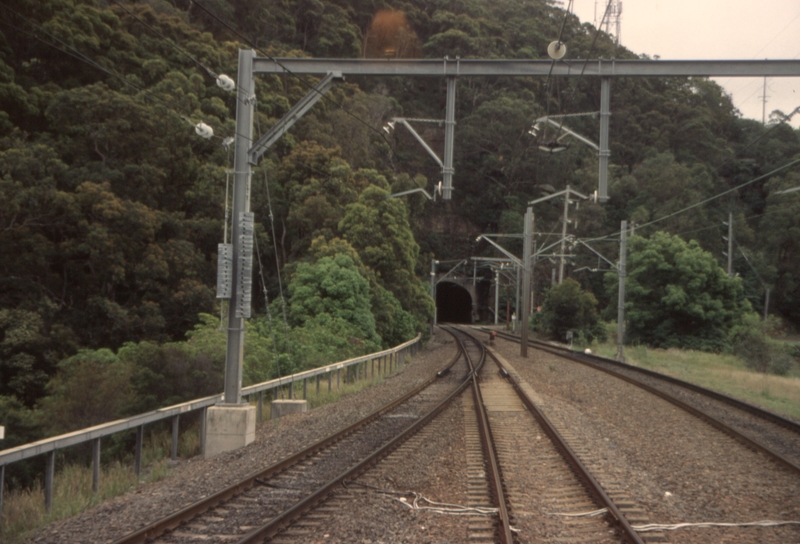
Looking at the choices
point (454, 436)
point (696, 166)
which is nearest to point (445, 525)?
point (454, 436)

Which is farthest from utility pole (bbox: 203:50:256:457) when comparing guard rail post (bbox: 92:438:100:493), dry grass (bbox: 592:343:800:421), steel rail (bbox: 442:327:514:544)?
dry grass (bbox: 592:343:800:421)

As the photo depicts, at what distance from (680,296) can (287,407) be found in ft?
110

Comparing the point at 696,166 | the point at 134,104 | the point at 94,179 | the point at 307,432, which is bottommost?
the point at 307,432

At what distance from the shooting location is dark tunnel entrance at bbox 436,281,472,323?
92.5 m

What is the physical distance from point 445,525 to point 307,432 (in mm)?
5907

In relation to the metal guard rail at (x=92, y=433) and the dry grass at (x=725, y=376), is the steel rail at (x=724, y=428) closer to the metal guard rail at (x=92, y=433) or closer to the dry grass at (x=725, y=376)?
the dry grass at (x=725, y=376)

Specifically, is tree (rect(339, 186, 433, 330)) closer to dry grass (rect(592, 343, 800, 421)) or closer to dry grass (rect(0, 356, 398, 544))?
dry grass (rect(592, 343, 800, 421))

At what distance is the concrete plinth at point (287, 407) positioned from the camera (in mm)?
14844

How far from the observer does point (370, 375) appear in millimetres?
23062

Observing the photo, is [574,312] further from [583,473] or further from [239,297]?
[583,473]

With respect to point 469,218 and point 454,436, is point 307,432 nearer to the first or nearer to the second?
point 454,436

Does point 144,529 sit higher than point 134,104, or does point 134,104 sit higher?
point 134,104

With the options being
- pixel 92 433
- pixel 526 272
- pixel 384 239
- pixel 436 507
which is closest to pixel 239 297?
pixel 92 433

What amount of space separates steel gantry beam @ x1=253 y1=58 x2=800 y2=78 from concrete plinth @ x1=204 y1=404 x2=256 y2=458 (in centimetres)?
538
